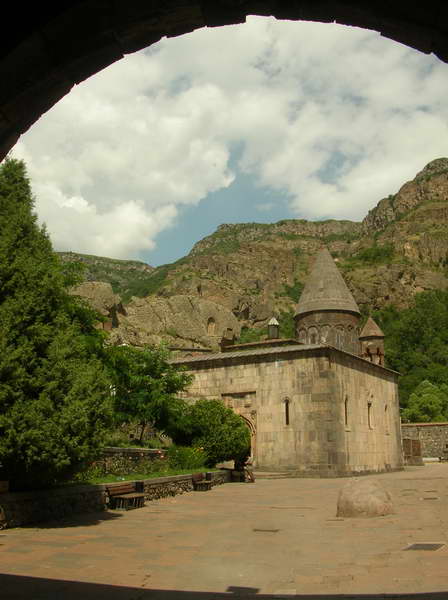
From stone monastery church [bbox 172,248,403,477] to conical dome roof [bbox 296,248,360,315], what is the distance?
459cm

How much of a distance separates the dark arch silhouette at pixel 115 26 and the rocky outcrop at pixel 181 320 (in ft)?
154

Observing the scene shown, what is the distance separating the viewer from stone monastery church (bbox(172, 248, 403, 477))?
21.0 metres

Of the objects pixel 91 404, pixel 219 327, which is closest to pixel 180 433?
pixel 91 404

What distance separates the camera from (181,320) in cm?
5806

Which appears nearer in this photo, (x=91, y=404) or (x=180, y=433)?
(x=91, y=404)

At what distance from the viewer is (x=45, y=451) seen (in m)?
8.50

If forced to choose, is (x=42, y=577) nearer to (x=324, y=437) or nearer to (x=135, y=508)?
(x=135, y=508)

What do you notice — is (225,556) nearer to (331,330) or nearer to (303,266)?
(331,330)

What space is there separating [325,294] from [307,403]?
1039 cm

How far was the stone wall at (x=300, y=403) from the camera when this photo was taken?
68.8ft

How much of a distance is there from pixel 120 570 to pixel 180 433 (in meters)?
12.8

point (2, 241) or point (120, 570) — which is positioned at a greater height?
point (2, 241)

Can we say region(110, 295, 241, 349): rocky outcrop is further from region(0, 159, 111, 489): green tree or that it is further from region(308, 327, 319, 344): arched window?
region(0, 159, 111, 489): green tree

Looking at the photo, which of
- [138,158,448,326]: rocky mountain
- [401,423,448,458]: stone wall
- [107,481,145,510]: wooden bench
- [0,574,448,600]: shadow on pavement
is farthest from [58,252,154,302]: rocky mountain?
[0,574,448,600]: shadow on pavement
